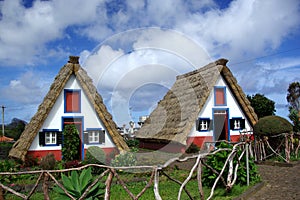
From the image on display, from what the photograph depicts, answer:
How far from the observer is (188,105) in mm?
18297

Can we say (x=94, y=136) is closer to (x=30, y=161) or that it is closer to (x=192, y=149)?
(x=30, y=161)

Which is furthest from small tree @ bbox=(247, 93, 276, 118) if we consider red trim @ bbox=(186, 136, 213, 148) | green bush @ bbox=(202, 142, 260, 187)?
green bush @ bbox=(202, 142, 260, 187)

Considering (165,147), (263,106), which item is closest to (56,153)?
(165,147)

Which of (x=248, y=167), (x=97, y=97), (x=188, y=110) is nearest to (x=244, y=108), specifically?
(x=188, y=110)

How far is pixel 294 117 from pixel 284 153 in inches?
556

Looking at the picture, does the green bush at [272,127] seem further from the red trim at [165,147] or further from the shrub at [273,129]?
the red trim at [165,147]

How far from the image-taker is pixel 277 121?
44.6 ft

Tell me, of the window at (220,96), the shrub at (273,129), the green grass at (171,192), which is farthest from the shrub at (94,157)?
the window at (220,96)

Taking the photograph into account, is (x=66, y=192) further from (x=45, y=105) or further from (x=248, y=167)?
(x=45, y=105)

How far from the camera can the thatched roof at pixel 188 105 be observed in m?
17.0

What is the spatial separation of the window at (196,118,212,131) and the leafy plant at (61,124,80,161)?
23.1ft

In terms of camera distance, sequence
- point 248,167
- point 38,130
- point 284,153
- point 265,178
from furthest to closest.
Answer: point 38,130
point 284,153
point 265,178
point 248,167

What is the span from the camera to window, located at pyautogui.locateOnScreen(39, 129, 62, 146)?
14562 millimetres

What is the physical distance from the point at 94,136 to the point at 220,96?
7.97m
